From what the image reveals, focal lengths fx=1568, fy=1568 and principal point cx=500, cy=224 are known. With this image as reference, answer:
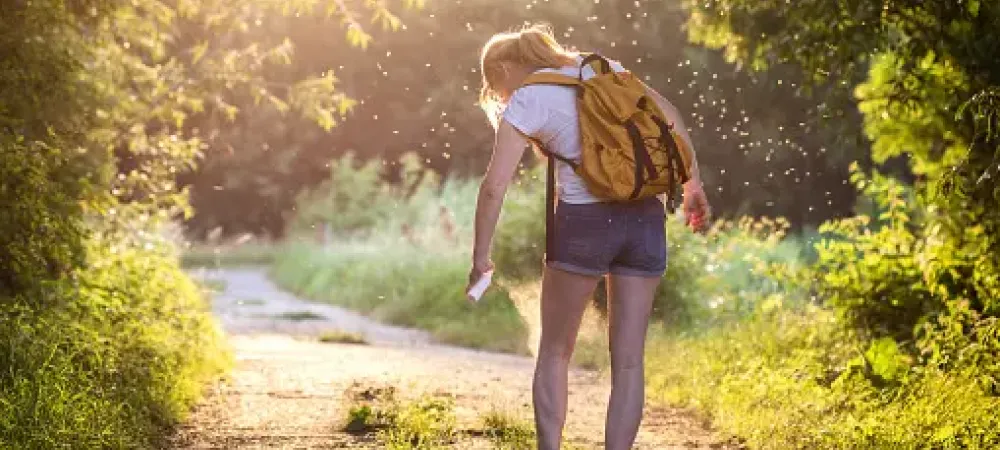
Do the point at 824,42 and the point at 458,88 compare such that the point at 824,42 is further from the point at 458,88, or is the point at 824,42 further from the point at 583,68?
the point at 458,88

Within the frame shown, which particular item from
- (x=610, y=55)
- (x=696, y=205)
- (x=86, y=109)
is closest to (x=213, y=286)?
(x=610, y=55)

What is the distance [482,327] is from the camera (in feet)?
53.5

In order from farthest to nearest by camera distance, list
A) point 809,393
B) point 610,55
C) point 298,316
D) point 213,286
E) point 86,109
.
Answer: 1. point 610,55
2. point 213,286
3. point 298,316
4. point 86,109
5. point 809,393

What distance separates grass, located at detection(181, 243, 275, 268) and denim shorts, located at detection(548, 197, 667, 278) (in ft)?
95.2

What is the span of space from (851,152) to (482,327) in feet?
41.0

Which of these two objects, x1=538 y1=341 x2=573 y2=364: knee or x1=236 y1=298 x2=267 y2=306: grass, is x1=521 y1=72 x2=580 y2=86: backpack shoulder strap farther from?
x1=236 y1=298 x2=267 y2=306: grass

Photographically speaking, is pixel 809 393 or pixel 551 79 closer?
pixel 551 79

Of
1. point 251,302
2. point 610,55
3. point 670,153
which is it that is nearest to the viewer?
point 670,153

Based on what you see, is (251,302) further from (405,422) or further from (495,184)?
(495,184)

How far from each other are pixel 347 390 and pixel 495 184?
4.27 m

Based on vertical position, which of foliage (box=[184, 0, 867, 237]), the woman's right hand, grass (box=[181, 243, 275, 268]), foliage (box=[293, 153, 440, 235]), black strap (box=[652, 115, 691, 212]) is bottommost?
the woman's right hand

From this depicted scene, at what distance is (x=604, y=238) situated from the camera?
528 centimetres

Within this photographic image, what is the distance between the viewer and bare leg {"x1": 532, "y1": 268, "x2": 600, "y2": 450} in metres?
5.41

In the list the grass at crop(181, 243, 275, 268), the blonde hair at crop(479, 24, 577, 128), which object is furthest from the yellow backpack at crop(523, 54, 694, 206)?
the grass at crop(181, 243, 275, 268)
